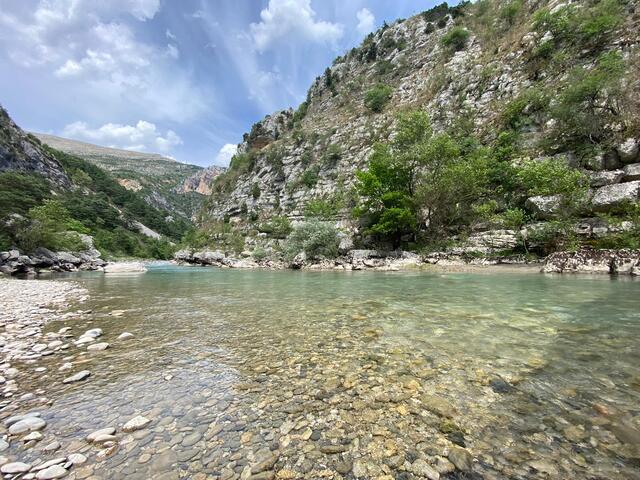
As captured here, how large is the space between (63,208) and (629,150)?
59.9m

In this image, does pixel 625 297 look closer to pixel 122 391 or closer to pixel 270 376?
pixel 270 376

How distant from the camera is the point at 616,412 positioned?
2.80 metres

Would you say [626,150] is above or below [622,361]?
above

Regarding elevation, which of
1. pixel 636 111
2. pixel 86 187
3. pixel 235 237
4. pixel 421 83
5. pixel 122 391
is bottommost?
pixel 122 391

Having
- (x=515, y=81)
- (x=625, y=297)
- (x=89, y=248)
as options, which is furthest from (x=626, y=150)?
(x=89, y=248)

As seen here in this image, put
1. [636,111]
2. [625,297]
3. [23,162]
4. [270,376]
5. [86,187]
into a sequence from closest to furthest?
1. [270,376]
2. [625,297]
3. [636,111]
4. [23,162]
5. [86,187]

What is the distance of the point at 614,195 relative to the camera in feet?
63.4

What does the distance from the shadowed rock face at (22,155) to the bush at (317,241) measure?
287ft

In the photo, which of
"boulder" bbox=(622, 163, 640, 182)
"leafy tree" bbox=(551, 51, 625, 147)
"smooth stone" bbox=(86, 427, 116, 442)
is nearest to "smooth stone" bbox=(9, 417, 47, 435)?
"smooth stone" bbox=(86, 427, 116, 442)

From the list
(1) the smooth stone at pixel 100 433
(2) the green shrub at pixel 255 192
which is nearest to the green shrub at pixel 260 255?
(2) the green shrub at pixel 255 192

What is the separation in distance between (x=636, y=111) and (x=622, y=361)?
100 feet

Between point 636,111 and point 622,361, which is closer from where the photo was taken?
point 622,361

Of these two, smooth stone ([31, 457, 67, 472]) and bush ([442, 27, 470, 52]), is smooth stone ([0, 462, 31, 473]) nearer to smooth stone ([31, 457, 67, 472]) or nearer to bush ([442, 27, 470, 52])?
smooth stone ([31, 457, 67, 472])

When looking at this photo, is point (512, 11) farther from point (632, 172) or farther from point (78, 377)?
point (78, 377)
